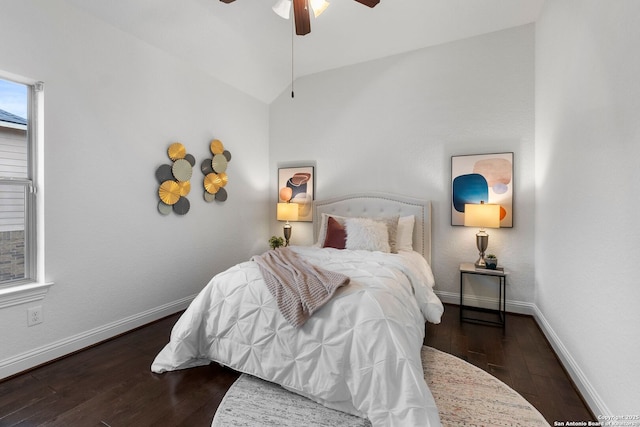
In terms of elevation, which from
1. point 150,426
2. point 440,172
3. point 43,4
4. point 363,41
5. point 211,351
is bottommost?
point 150,426

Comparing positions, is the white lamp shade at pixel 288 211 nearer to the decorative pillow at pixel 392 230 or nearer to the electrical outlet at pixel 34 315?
the decorative pillow at pixel 392 230

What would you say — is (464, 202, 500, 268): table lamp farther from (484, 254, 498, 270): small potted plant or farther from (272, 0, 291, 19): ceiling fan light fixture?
(272, 0, 291, 19): ceiling fan light fixture

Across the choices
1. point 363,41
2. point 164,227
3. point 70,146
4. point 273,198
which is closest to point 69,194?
point 70,146

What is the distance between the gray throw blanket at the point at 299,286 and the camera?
169 cm

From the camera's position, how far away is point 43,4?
2.10 m

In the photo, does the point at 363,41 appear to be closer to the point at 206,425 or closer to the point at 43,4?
the point at 43,4

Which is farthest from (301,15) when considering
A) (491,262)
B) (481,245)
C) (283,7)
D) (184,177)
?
(491,262)

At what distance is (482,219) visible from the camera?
2.90m

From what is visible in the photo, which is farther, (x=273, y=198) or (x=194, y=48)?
(x=273, y=198)

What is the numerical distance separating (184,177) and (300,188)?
1.65 metres

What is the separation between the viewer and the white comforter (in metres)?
1.41

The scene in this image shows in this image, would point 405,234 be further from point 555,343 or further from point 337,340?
point 337,340

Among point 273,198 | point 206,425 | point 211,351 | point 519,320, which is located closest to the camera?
point 206,425

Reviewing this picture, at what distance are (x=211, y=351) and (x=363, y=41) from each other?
3620mm
